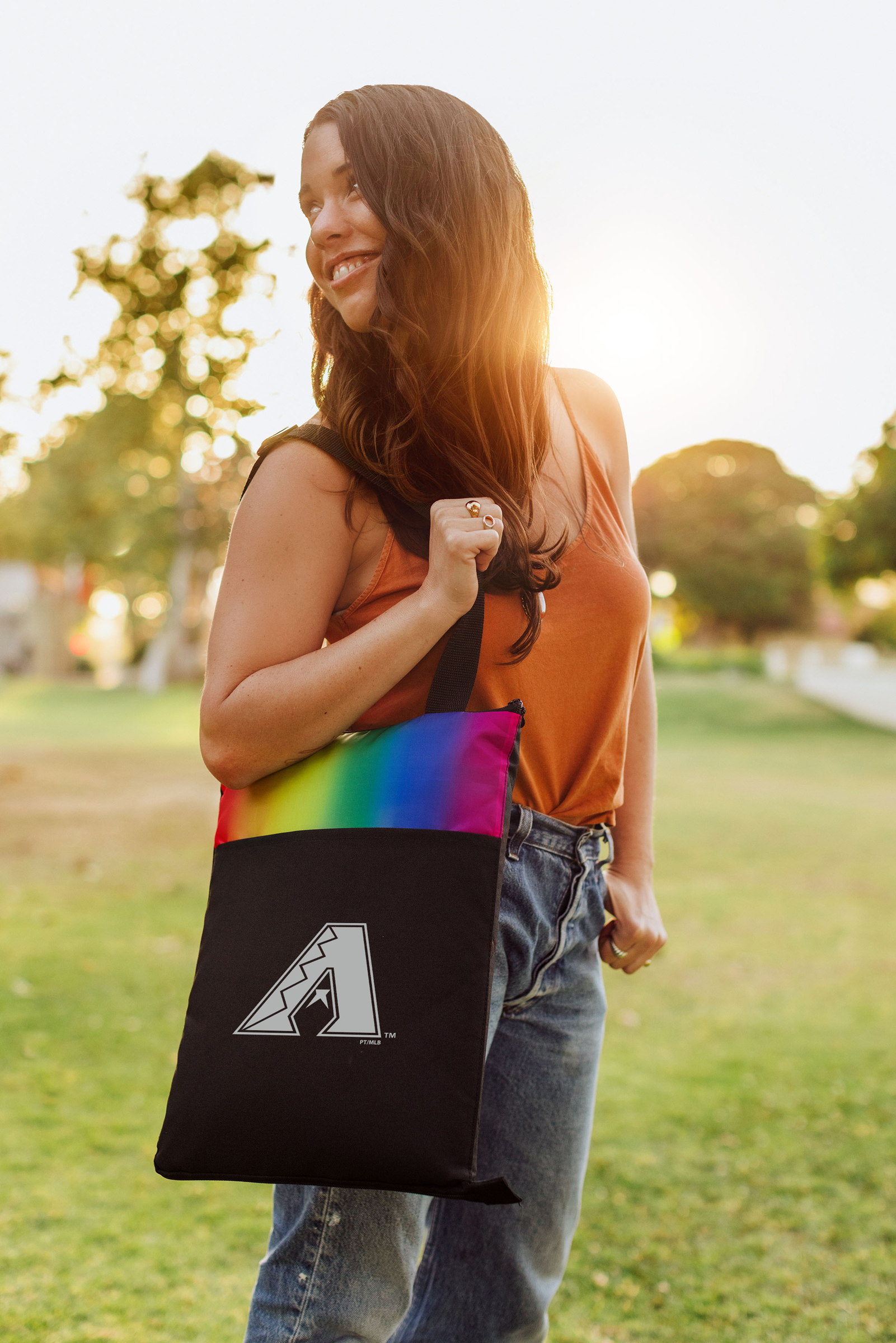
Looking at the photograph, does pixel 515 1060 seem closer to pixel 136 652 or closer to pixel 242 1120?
pixel 242 1120

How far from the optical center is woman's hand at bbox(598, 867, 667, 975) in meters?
1.62

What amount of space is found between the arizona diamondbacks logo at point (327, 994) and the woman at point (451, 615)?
228mm

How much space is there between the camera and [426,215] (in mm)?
1359

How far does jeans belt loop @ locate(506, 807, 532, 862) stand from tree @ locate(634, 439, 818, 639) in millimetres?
38708

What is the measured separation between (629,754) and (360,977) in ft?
2.20

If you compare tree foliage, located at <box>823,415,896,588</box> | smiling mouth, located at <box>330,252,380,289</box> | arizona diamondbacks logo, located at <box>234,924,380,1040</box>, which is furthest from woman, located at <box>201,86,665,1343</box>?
tree foliage, located at <box>823,415,896,588</box>

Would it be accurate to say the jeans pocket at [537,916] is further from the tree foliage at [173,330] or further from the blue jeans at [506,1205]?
the tree foliage at [173,330]

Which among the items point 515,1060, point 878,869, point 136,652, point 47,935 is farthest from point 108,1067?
point 136,652

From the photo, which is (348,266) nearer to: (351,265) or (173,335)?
(351,265)

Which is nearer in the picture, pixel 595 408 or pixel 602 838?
pixel 602 838

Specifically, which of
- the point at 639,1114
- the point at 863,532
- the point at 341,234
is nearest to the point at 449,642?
the point at 341,234

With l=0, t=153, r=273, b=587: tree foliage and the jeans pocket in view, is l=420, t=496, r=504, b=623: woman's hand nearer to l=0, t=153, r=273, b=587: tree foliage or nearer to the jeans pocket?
the jeans pocket

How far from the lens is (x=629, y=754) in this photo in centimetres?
171

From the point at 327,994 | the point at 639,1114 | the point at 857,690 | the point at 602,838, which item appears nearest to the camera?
the point at 327,994
